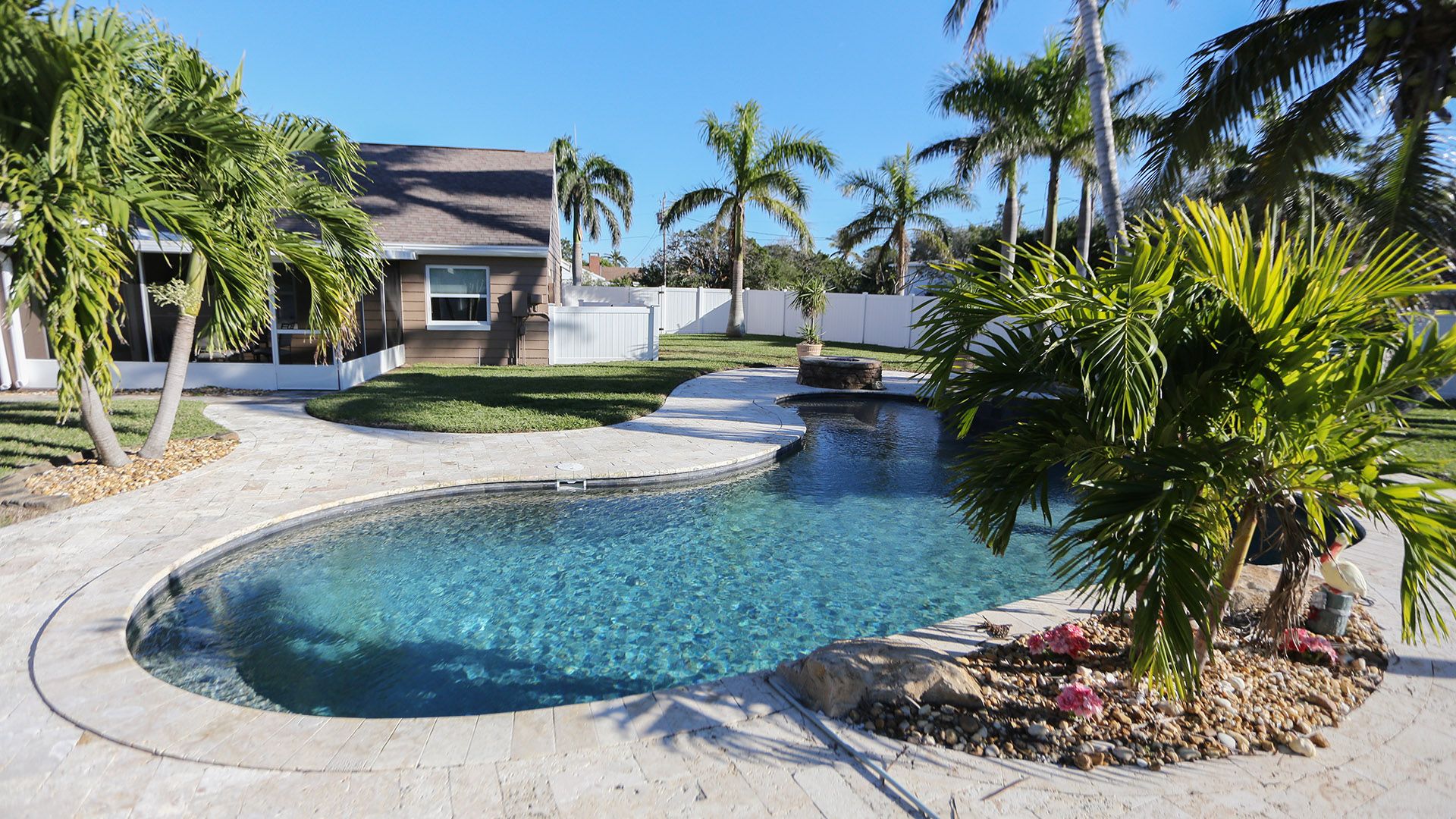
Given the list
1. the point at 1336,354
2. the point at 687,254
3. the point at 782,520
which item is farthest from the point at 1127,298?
the point at 687,254

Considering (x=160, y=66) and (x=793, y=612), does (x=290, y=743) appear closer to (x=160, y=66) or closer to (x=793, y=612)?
(x=793, y=612)

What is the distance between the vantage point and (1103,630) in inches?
150

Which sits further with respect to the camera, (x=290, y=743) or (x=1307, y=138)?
(x=1307, y=138)

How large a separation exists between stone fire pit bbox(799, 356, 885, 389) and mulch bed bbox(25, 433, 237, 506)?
378 inches

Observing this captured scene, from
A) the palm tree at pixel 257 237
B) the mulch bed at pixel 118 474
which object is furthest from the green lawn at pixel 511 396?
the mulch bed at pixel 118 474

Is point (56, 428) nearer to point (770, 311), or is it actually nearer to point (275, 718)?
point (275, 718)

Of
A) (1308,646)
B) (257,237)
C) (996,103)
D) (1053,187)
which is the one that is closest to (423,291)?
(257,237)

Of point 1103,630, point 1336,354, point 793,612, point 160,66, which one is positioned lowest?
point 793,612

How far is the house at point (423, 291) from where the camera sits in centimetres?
1198

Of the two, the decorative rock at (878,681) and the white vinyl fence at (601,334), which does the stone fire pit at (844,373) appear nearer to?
the white vinyl fence at (601,334)

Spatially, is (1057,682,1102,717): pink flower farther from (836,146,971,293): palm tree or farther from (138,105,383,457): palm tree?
(836,146,971,293): palm tree

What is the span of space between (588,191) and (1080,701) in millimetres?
32679

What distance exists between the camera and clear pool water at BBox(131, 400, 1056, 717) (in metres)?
3.88

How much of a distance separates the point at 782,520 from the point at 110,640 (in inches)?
184
